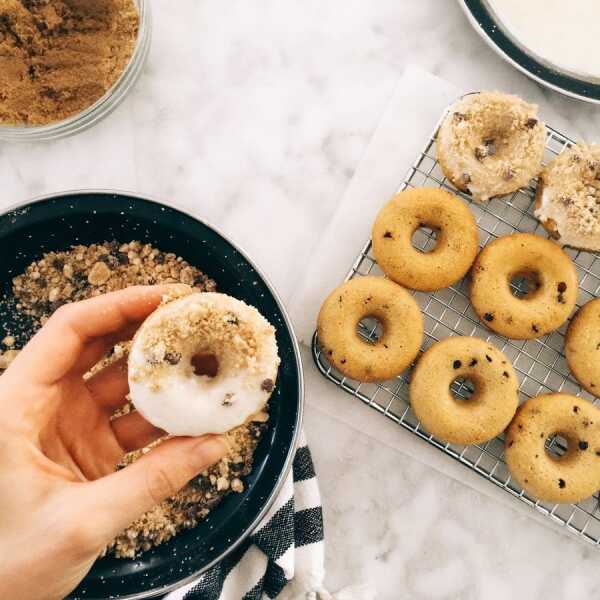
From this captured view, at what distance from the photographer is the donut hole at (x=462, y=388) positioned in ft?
3.95

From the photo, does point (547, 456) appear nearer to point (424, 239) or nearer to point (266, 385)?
point (424, 239)

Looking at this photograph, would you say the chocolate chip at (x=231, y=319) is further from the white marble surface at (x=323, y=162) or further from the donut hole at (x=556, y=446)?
the donut hole at (x=556, y=446)

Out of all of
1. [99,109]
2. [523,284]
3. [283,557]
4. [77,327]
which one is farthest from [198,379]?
[523,284]

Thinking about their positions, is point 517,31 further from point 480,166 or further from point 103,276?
point 103,276

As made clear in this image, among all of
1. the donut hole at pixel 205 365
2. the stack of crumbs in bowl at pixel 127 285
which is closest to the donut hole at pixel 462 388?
the stack of crumbs in bowl at pixel 127 285

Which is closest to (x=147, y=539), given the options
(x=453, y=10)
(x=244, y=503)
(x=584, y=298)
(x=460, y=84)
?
(x=244, y=503)

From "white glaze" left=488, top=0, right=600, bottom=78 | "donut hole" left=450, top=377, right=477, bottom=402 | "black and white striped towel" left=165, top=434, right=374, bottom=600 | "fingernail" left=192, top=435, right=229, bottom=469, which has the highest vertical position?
"white glaze" left=488, top=0, right=600, bottom=78

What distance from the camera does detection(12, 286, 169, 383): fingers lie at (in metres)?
0.92

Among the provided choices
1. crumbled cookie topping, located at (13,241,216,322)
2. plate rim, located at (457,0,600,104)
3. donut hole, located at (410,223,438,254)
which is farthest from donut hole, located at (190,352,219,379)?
plate rim, located at (457,0,600,104)

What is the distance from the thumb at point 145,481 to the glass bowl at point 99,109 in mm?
560

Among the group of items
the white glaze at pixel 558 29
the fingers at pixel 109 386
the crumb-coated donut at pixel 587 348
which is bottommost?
the fingers at pixel 109 386

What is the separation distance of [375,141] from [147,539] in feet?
2.58

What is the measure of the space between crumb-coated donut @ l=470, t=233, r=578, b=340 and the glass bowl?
67 cm

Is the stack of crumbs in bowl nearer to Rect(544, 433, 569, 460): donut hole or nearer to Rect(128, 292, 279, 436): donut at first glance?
Rect(128, 292, 279, 436): donut
